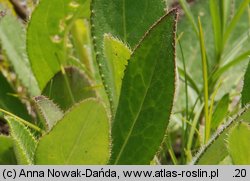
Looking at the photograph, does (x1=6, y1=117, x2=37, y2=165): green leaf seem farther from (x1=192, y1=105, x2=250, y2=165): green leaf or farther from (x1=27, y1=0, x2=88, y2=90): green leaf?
(x1=27, y1=0, x2=88, y2=90): green leaf

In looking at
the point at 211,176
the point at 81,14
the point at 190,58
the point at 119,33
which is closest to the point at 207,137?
the point at 211,176

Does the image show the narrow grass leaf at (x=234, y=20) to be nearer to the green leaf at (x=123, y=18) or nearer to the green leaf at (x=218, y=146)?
the green leaf at (x=123, y=18)

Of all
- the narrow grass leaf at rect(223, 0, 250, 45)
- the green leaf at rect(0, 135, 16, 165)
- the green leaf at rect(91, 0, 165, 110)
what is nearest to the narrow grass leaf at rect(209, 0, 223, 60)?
the narrow grass leaf at rect(223, 0, 250, 45)

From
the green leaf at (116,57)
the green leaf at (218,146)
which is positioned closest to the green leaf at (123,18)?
the green leaf at (116,57)

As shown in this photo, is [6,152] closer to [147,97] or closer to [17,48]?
[147,97]

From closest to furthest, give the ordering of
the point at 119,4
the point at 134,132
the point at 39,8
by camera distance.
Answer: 1. the point at 134,132
2. the point at 119,4
3. the point at 39,8

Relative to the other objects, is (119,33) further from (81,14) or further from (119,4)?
(81,14)
